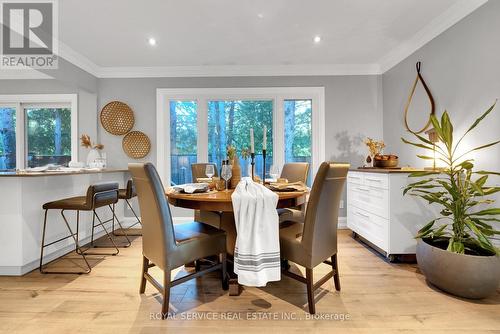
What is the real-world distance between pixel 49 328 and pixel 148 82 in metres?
3.20

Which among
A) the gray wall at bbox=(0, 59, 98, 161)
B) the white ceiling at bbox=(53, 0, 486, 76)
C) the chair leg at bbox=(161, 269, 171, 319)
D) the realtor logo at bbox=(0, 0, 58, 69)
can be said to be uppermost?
the white ceiling at bbox=(53, 0, 486, 76)

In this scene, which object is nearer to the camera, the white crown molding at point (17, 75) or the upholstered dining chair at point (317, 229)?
the upholstered dining chair at point (317, 229)

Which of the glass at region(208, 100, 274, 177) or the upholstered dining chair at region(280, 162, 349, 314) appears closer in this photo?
the upholstered dining chair at region(280, 162, 349, 314)

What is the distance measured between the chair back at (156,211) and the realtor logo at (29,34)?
2027 millimetres

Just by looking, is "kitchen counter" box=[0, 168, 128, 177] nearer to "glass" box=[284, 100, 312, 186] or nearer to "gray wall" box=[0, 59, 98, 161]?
"gray wall" box=[0, 59, 98, 161]

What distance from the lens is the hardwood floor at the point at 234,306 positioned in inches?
58.1

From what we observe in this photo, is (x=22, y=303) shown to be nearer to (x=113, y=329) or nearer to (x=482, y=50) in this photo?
(x=113, y=329)

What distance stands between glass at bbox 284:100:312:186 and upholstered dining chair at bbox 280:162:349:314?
2078 mm

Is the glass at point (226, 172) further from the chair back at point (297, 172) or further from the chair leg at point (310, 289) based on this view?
the chair back at point (297, 172)

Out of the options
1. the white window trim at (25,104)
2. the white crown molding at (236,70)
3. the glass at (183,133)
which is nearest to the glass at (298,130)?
the white crown molding at (236,70)

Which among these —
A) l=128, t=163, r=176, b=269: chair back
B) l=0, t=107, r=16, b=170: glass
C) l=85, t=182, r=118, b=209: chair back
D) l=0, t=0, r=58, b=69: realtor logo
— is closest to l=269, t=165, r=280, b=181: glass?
l=128, t=163, r=176, b=269: chair back

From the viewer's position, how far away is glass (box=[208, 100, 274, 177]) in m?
3.74

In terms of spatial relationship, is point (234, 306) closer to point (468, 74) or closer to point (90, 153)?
point (468, 74)

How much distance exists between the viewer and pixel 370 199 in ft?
8.64
